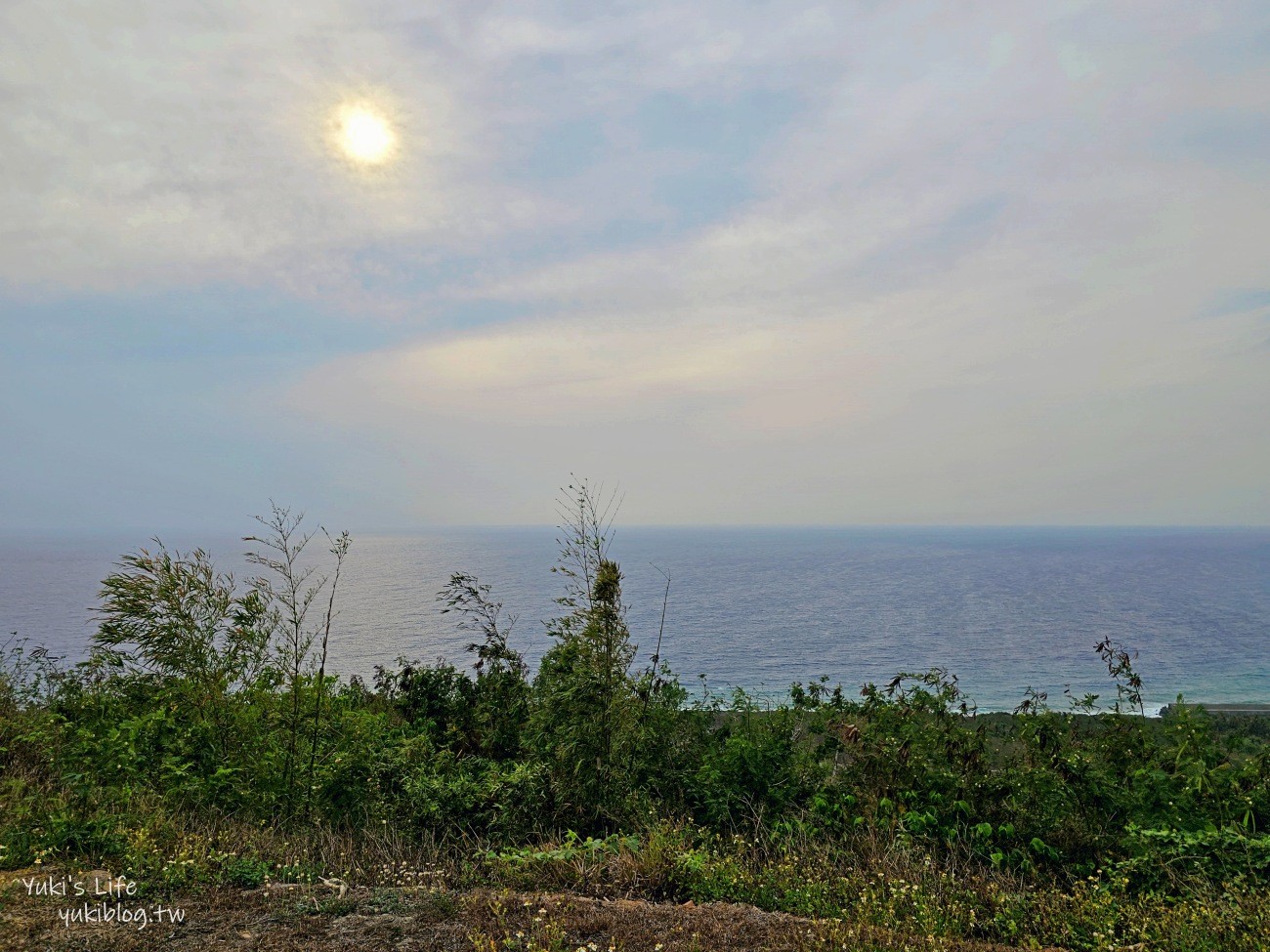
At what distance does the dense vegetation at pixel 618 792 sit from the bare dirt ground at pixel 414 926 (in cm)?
37

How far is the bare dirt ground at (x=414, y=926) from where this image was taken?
14.4ft

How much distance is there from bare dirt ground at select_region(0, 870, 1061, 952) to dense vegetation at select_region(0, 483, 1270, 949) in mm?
369

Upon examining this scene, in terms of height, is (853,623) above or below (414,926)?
below

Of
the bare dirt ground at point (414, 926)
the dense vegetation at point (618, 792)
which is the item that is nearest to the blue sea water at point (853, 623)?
the dense vegetation at point (618, 792)

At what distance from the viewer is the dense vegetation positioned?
5.38 m

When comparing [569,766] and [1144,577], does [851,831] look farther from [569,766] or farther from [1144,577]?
[1144,577]

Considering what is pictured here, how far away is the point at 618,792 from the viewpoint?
7016 millimetres

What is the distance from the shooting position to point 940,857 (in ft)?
20.0

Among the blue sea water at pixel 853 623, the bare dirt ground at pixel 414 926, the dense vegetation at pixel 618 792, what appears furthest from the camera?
the blue sea water at pixel 853 623

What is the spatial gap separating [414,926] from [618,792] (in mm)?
2681

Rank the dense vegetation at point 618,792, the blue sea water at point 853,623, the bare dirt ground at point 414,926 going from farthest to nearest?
the blue sea water at point 853,623 → the dense vegetation at point 618,792 → the bare dirt ground at point 414,926

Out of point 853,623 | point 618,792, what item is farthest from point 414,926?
point 853,623

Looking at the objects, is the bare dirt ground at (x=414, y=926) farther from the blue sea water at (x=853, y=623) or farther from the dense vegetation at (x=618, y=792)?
the blue sea water at (x=853, y=623)

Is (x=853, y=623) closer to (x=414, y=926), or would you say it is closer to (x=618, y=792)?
(x=618, y=792)
